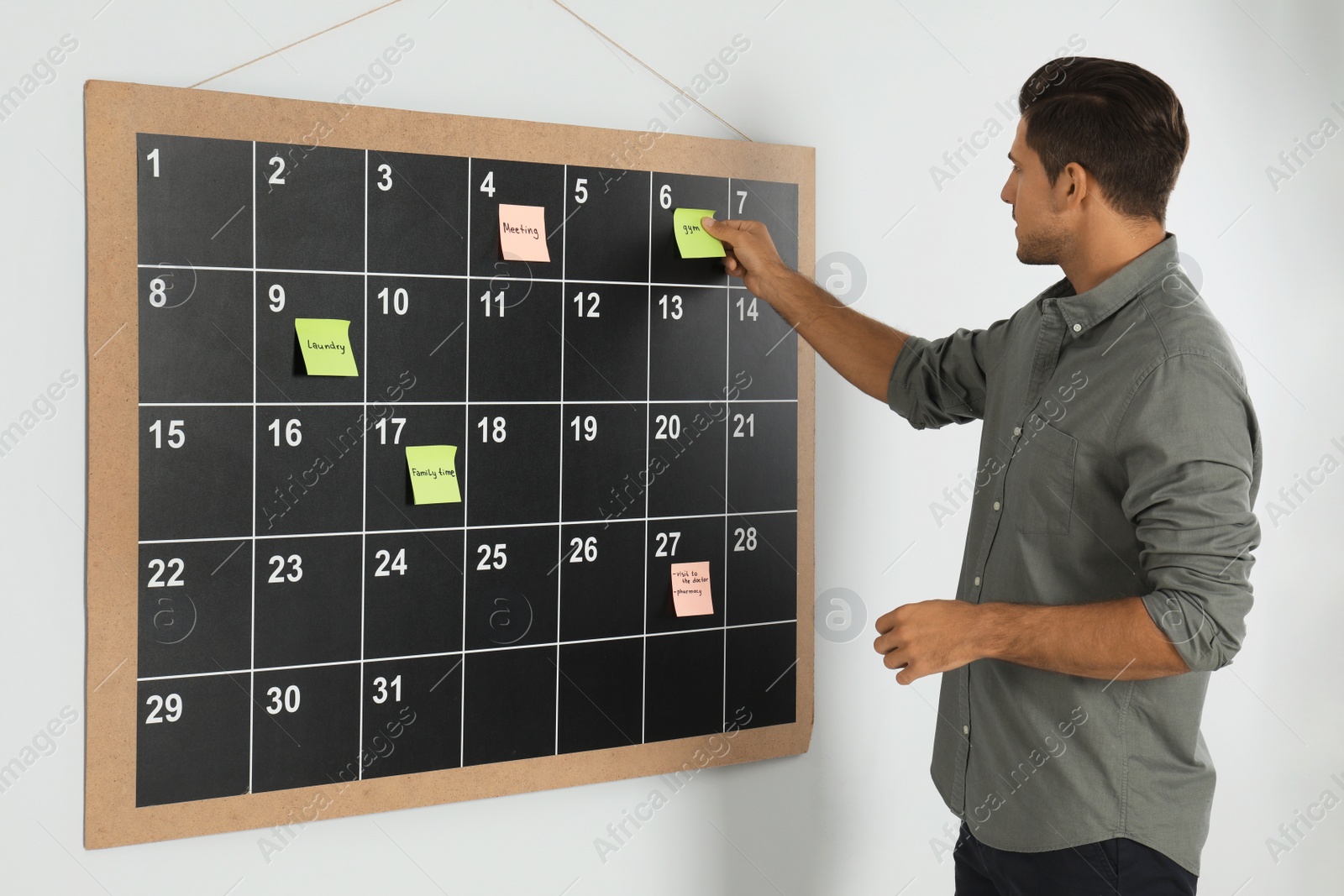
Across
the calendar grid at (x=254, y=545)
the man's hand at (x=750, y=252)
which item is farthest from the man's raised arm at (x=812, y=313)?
the calendar grid at (x=254, y=545)

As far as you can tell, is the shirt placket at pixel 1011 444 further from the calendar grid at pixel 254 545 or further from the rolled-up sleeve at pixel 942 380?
the calendar grid at pixel 254 545

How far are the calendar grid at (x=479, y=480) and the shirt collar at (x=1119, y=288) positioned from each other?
1.52 ft

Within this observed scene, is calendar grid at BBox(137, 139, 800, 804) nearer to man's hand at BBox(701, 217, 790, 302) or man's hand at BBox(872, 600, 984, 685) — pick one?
man's hand at BBox(701, 217, 790, 302)

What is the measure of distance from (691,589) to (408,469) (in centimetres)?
45

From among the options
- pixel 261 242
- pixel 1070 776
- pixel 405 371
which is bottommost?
pixel 1070 776

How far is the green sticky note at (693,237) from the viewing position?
4.70 feet

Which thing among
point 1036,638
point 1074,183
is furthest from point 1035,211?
point 1036,638

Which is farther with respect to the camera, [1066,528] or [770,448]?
[770,448]

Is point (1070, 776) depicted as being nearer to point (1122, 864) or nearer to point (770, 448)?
point (1122, 864)

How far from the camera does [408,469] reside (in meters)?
1.30

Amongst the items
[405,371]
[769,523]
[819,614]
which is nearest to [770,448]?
[769,523]

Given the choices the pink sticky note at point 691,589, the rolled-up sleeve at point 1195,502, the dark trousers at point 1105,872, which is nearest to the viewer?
the rolled-up sleeve at point 1195,502
